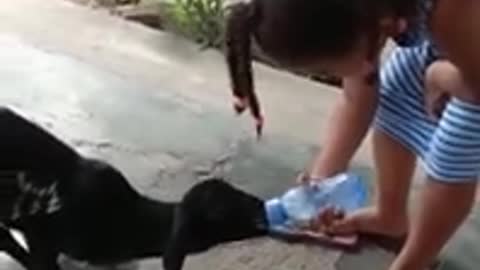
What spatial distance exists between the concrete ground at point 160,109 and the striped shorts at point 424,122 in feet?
0.86

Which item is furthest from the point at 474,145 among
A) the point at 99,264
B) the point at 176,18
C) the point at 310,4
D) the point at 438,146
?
the point at 176,18

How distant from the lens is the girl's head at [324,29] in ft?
4.75

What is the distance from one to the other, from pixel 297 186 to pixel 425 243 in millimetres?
344

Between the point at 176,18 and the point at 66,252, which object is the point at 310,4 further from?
the point at 176,18

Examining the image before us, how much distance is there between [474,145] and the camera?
1734 mm

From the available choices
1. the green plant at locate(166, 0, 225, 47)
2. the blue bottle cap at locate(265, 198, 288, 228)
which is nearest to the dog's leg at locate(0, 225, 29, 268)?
the blue bottle cap at locate(265, 198, 288, 228)

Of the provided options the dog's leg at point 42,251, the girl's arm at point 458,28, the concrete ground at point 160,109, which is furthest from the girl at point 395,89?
the dog's leg at point 42,251

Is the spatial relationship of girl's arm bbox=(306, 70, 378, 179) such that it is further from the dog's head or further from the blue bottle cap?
the dog's head

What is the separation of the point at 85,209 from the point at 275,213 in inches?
13.8

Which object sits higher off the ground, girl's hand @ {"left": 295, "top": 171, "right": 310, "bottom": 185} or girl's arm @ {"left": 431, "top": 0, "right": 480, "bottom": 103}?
girl's arm @ {"left": 431, "top": 0, "right": 480, "bottom": 103}

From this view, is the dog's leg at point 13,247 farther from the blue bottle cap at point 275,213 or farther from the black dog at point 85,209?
the blue bottle cap at point 275,213

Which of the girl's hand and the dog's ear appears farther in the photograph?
the girl's hand

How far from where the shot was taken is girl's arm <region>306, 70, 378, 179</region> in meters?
1.89

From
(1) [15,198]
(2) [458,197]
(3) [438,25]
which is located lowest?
(1) [15,198]
